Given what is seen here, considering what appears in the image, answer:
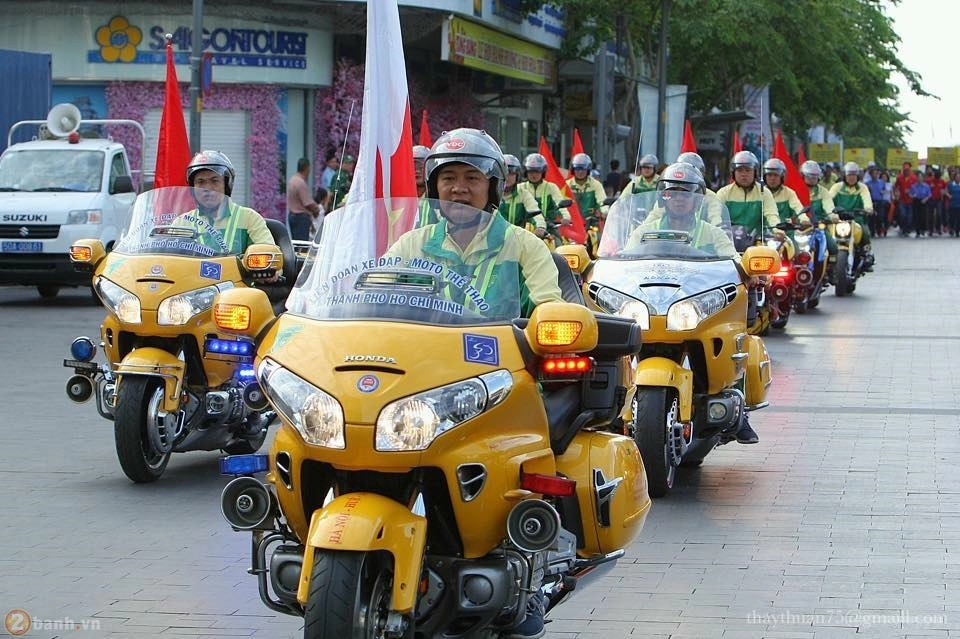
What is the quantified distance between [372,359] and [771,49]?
38.2m

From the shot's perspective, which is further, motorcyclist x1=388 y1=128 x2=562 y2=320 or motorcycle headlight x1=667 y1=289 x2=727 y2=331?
motorcycle headlight x1=667 y1=289 x2=727 y2=331

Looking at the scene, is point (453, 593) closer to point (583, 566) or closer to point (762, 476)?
point (583, 566)

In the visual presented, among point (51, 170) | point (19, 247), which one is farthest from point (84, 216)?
point (51, 170)

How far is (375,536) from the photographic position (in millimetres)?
4637

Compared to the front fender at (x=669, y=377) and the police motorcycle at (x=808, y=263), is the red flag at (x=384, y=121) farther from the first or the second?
the police motorcycle at (x=808, y=263)

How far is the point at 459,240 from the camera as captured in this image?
17.8ft

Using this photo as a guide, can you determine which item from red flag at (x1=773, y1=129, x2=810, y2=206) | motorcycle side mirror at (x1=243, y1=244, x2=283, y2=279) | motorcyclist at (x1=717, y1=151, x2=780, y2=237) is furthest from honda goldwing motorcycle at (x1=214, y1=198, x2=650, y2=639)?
red flag at (x1=773, y1=129, x2=810, y2=206)

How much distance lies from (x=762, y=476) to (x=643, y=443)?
47.4 inches

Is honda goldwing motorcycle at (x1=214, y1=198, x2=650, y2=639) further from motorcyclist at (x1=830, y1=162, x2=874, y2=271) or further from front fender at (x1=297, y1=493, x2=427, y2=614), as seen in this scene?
motorcyclist at (x1=830, y1=162, x2=874, y2=271)

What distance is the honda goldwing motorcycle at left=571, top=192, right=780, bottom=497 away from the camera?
8.59 metres

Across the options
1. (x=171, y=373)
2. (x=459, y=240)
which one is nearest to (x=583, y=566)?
(x=459, y=240)

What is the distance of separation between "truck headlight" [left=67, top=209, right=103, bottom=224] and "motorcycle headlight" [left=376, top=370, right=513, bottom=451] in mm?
16573

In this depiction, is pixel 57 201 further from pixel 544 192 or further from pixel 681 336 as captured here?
pixel 681 336

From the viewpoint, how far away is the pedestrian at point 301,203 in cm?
2328
